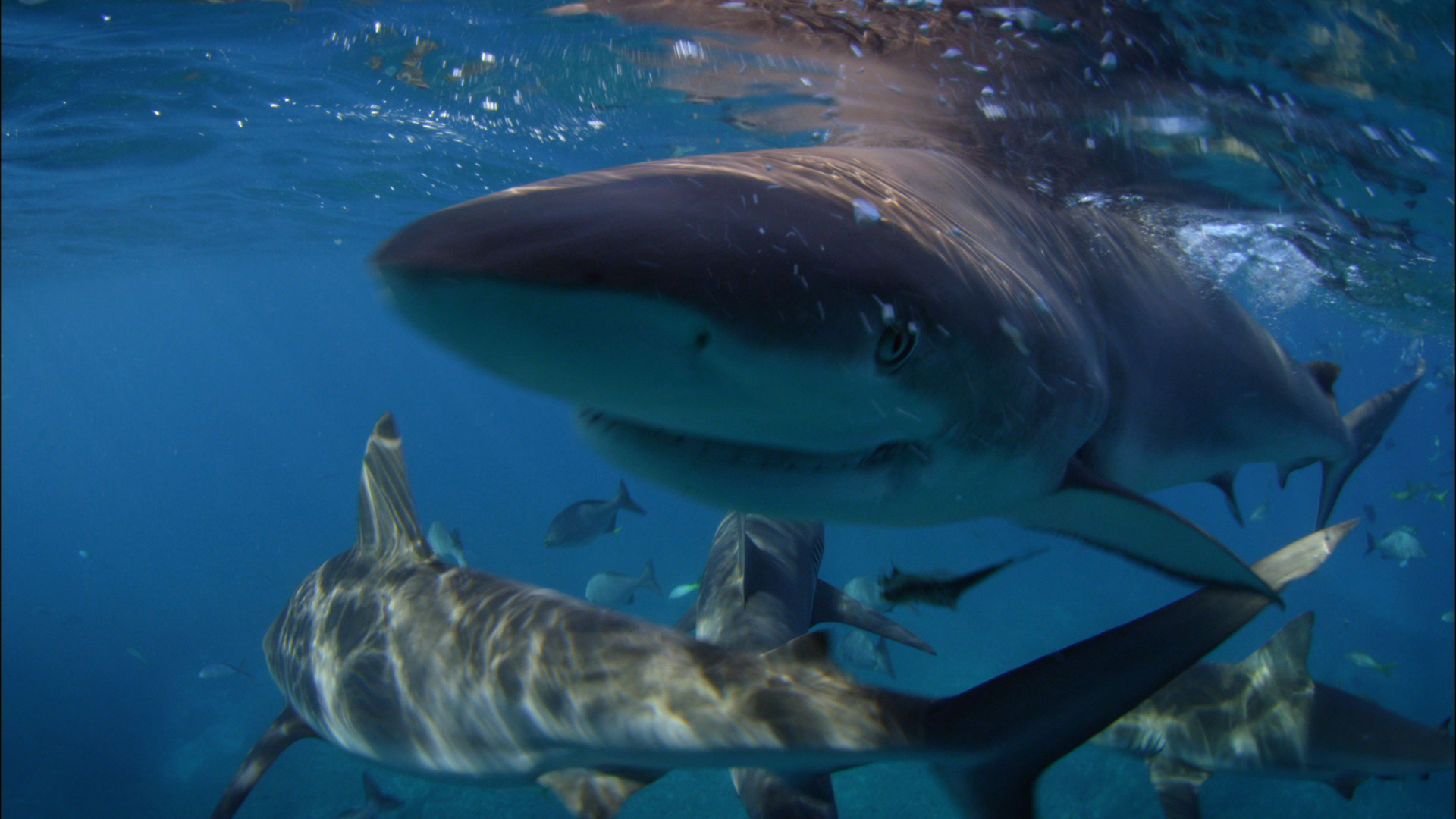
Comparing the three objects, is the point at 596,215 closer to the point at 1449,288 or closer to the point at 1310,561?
the point at 1310,561

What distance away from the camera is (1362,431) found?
522cm

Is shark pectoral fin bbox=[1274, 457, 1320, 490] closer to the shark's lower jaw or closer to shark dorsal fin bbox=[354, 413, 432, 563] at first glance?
the shark's lower jaw

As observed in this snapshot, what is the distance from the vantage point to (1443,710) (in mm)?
16859

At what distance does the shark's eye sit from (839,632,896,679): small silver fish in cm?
669

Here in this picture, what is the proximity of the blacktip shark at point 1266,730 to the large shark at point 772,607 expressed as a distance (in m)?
1.48

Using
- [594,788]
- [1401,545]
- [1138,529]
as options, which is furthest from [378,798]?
[1401,545]

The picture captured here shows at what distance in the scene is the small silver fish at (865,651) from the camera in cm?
757

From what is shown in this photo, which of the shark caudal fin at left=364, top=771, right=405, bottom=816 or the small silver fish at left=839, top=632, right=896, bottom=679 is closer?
the shark caudal fin at left=364, top=771, right=405, bottom=816

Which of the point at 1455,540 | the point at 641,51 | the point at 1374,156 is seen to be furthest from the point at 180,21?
the point at 1455,540

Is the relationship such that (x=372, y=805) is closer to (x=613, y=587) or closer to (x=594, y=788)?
(x=613, y=587)

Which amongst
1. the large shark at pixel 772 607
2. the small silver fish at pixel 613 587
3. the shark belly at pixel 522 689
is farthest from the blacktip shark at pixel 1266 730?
the small silver fish at pixel 613 587

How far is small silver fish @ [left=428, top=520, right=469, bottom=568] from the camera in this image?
26.7 feet

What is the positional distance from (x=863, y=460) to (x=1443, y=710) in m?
23.9

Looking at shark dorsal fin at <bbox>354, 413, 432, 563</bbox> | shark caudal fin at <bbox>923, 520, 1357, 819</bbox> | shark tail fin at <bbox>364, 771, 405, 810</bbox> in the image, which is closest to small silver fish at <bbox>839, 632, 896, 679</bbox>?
shark tail fin at <bbox>364, 771, 405, 810</bbox>
